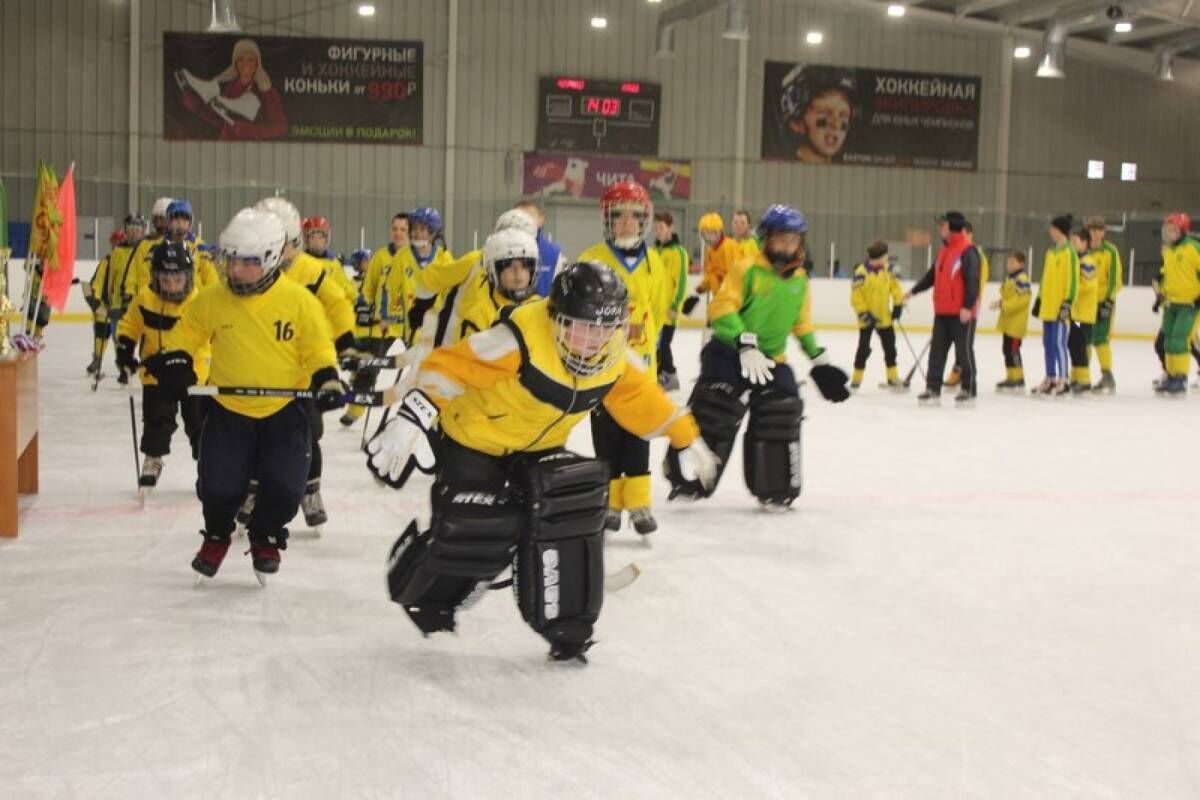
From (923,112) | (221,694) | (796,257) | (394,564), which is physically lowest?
(221,694)

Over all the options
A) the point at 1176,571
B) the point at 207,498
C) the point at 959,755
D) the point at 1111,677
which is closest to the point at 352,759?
the point at 959,755

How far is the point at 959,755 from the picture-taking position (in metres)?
3.21

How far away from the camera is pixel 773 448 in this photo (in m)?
6.30

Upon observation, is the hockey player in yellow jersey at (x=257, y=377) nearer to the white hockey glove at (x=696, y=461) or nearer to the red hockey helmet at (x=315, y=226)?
the white hockey glove at (x=696, y=461)

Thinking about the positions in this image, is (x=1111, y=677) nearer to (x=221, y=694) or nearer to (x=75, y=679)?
(x=221, y=694)

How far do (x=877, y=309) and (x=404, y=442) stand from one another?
9644mm

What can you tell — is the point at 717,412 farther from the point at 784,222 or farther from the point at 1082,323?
the point at 1082,323

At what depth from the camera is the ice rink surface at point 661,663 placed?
3.07m

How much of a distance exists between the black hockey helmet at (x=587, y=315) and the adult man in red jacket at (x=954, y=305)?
312 inches

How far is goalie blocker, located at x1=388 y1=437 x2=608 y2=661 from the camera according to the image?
3.71m

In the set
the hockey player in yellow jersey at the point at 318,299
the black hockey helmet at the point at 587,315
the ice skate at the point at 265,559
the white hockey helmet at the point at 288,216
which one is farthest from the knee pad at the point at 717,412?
the black hockey helmet at the point at 587,315

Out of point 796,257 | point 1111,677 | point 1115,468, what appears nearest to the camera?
point 1111,677

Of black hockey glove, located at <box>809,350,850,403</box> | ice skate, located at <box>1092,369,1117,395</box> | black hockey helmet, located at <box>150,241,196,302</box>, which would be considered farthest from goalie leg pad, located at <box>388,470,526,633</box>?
ice skate, located at <box>1092,369,1117,395</box>

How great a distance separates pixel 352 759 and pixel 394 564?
87 cm
